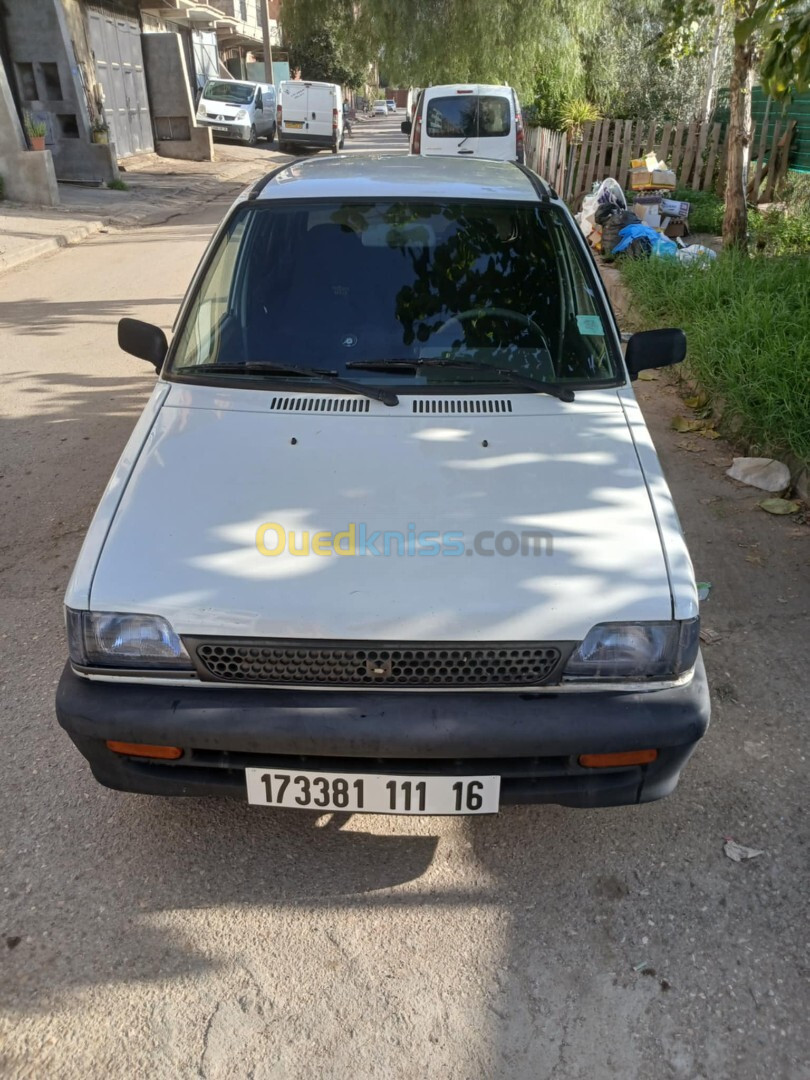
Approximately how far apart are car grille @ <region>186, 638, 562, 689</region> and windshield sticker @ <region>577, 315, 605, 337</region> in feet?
4.68

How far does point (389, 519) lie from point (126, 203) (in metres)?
16.3

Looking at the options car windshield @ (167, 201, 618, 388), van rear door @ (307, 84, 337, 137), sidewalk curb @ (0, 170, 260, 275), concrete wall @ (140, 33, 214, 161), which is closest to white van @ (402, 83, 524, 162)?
sidewalk curb @ (0, 170, 260, 275)

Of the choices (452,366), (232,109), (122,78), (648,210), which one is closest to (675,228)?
(648,210)

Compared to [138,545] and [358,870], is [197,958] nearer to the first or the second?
[358,870]

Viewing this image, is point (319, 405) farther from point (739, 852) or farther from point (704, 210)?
point (704, 210)

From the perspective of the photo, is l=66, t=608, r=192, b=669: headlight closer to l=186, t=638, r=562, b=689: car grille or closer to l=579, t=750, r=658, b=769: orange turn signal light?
l=186, t=638, r=562, b=689: car grille

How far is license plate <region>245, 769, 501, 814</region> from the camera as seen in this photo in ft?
7.19

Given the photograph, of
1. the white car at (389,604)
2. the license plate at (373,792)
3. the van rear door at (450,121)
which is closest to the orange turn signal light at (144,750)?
the white car at (389,604)

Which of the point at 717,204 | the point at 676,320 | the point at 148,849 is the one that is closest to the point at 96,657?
the point at 148,849

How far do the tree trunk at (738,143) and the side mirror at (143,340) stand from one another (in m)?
6.52

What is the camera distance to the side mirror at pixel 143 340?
10.9ft

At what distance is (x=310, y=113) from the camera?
90.1 feet

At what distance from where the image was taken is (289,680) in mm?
2180

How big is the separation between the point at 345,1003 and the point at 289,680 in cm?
81
